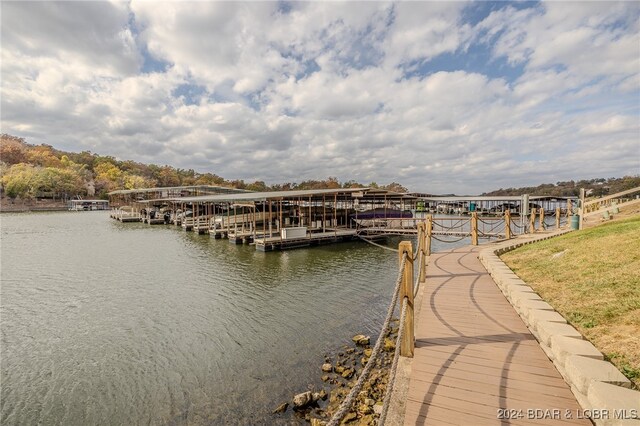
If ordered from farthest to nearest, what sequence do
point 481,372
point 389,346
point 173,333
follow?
point 173,333
point 389,346
point 481,372

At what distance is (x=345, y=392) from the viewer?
6.41 meters

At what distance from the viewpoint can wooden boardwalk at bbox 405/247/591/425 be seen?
326 centimetres

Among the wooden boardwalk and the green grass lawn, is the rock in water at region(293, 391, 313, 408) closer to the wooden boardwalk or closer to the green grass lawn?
the wooden boardwalk

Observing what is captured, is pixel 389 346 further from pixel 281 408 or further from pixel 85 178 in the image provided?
pixel 85 178

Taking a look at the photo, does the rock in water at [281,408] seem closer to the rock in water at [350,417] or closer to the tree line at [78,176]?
the rock in water at [350,417]

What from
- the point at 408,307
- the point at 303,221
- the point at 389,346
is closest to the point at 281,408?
the point at 389,346

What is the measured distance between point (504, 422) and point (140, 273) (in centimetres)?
1871

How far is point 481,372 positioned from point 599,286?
3588 mm

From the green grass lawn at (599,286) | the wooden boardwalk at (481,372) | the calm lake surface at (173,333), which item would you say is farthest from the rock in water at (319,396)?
the green grass lawn at (599,286)

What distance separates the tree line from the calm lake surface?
8802 centimetres

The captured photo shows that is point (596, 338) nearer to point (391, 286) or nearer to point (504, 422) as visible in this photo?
point (504, 422)

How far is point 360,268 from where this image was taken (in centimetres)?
1789

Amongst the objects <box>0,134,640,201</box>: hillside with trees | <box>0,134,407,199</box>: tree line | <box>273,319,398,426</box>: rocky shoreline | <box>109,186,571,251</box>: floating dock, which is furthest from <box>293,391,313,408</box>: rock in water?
<box>0,134,407,199</box>: tree line

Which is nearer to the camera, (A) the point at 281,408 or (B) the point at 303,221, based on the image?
(A) the point at 281,408
